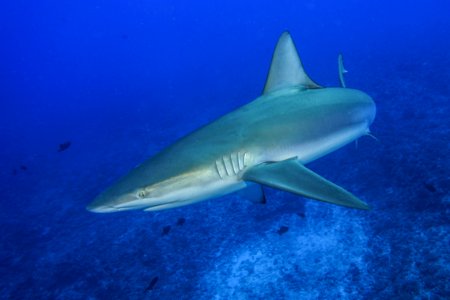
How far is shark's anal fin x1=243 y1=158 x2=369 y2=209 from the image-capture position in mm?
2564

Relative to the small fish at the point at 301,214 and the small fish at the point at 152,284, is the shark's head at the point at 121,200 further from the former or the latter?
the small fish at the point at 301,214

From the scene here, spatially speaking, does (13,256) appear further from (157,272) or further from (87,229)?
(157,272)

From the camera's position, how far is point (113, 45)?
147 m

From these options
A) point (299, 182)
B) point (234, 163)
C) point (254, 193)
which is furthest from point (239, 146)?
point (254, 193)

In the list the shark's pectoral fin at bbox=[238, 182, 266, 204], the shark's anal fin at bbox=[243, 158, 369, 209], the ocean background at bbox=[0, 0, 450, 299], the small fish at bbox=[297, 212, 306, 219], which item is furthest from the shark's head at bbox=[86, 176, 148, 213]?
the small fish at bbox=[297, 212, 306, 219]

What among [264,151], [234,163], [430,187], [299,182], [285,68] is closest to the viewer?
[299,182]

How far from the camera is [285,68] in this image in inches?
187

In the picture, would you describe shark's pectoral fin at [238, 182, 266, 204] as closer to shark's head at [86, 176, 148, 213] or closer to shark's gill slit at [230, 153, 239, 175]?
shark's gill slit at [230, 153, 239, 175]

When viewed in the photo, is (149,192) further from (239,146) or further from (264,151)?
(264,151)

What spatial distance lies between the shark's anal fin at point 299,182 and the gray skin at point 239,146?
258 mm

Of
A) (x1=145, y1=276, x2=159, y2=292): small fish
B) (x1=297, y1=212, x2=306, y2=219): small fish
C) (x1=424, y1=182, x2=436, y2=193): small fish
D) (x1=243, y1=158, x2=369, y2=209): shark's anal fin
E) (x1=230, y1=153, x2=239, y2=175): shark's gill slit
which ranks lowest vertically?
(x1=145, y1=276, x2=159, y2=292): small fish

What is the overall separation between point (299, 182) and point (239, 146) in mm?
879

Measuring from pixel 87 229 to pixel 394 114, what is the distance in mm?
13141

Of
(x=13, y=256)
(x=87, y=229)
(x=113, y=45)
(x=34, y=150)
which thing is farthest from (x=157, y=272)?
(x=113, y=45)
